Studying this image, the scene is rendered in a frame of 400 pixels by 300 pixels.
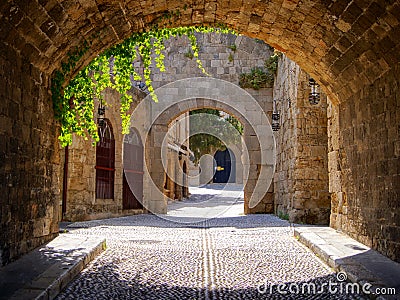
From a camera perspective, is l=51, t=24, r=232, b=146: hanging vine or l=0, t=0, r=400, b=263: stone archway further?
l=51, t=24, r=232, b=146: hanging vine

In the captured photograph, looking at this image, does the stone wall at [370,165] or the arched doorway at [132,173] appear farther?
the arched doorway at [132,173]

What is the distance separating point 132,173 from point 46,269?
29.1ft

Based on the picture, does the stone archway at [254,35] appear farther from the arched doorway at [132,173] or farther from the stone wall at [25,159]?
the arched doorway at [132,173]

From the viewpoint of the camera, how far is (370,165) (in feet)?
17.3

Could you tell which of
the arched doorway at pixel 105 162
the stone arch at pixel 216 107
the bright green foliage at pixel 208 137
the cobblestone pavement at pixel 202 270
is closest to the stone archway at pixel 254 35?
the cobblestone pavement at pixel 202 270

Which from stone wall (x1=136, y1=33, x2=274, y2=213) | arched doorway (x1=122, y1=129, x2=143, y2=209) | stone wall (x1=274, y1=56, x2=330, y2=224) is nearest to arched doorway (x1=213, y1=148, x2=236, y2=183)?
stone wall (x1=136, y1=33, x2=274, y2=213)

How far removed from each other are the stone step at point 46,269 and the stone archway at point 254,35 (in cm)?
18

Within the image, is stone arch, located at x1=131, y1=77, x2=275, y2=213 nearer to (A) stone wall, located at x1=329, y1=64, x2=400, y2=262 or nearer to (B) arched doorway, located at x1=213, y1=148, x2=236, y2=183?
(A) stone wall, located at x1=329, y1=64, x2=400, y2=262

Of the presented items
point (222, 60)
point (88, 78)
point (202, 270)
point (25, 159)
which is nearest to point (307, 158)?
point (88, 78)

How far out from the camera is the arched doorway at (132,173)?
40.3ft

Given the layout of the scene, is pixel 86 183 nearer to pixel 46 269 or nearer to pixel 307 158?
pixel 307 158

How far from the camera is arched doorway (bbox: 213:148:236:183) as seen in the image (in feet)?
119

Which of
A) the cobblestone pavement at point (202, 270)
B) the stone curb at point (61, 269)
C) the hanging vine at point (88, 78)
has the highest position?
the hanging vine at point (88, 78)

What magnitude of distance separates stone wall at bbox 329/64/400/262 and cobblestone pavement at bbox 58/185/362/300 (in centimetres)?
75
